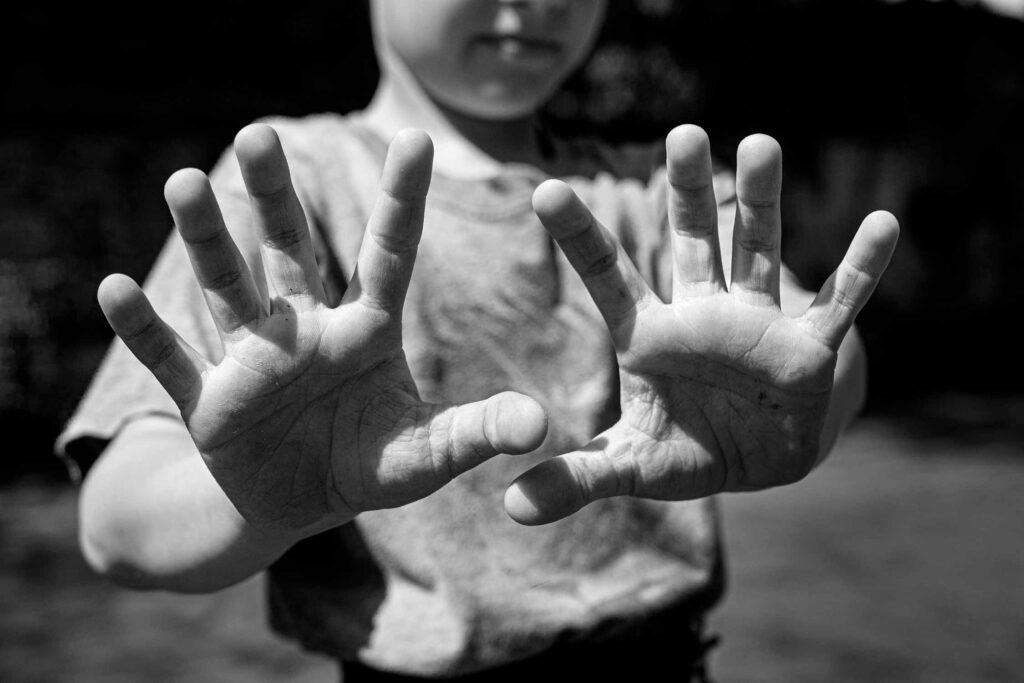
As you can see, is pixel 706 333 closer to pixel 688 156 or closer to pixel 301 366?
pixel 688 156

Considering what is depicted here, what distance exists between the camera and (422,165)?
83 cm

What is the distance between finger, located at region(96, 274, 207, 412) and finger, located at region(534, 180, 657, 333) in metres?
0.29

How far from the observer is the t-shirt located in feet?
3.57

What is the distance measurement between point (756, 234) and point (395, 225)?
0.94 feet

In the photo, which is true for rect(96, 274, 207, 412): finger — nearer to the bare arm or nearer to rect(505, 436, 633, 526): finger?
the bare arm

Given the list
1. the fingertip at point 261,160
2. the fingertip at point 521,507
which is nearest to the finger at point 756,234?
the fingertip at point 521,507

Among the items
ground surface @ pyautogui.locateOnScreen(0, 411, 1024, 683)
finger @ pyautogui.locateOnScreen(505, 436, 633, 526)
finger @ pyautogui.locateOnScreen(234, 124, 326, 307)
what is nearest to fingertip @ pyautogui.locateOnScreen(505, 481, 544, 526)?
finger @ pyautogui.locateOnScreen(505, 436, 633, 526)

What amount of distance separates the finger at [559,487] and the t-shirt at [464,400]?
252 millimetres

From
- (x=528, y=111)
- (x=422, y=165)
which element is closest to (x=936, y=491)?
(x=528, y=111)

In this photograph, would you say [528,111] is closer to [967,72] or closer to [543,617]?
[543,617]

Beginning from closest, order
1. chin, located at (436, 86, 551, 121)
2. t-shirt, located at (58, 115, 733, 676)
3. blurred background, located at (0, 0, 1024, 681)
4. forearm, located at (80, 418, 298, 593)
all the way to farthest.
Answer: forearm, located at (80, 418, 298, 593) < t-shirt, located at (58, 115, 733, 676) < chin, located at (436, 86, 551, 121) < blurred background, located at (0, 0, 1024, 681)

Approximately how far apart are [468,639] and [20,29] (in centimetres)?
512

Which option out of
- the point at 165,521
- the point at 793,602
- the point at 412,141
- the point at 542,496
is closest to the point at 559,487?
A: the point at 542,496

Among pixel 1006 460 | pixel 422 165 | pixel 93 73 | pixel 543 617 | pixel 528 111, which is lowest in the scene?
pixel 1006 460
